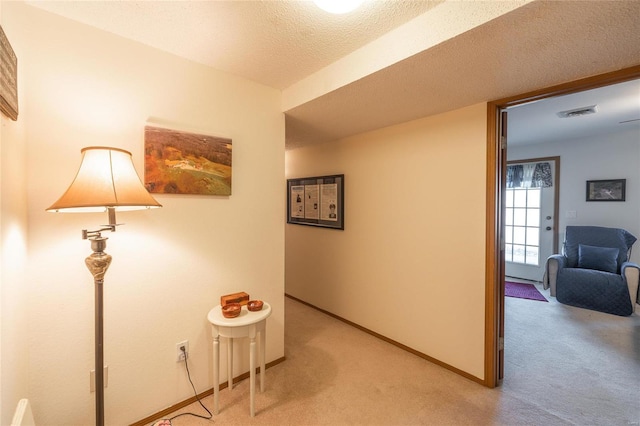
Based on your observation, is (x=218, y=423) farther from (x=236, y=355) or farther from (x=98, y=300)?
(x=98, y=300)

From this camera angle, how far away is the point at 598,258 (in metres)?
3.46

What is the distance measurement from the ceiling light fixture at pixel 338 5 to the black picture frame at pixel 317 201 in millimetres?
1935

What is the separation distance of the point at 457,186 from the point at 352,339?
173 cm

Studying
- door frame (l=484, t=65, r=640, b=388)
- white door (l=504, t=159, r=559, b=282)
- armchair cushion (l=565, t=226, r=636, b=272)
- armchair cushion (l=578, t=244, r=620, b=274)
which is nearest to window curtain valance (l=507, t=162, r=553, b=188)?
white door (l=504, t=159, r=559, b=282)

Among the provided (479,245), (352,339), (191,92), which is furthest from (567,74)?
(352,339)

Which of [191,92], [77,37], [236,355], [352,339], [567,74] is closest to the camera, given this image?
[77,37]

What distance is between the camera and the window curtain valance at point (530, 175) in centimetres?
433

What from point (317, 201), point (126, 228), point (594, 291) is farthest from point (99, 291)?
point (594, 291)

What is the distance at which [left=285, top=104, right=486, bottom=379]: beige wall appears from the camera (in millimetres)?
2057

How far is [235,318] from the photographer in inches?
64.6

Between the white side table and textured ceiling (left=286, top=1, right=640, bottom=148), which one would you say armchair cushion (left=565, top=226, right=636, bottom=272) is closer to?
textured ceiling (left=286, top=1, right=640, bottom=148)

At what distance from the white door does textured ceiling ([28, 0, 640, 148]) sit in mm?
3279

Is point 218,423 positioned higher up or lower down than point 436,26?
lower down

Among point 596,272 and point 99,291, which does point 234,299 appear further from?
point 596,272
